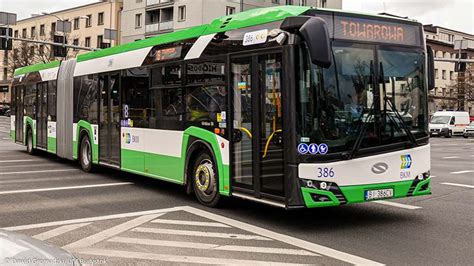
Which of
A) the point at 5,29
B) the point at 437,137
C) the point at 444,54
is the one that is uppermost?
the point at 444,54

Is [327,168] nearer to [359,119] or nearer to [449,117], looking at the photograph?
[359,119]

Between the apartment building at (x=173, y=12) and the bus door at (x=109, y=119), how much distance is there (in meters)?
41.4

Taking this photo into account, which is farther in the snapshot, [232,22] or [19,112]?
[19,112]

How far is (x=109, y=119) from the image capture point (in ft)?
41.9

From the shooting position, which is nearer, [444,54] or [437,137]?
[437,137]

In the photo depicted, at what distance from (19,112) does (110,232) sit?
14.2 meters

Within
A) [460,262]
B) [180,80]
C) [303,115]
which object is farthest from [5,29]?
[460,262]

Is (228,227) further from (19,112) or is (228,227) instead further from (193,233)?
(19,112)

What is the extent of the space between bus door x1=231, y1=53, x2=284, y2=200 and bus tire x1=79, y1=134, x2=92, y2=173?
263 inches

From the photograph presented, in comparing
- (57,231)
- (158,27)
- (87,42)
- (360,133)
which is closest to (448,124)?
(158,27)

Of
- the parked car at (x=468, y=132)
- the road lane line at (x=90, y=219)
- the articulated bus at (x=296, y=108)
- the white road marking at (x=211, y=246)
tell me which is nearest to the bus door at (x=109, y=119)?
→ the articulated bus at (x=296, y=108)

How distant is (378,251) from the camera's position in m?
6.39

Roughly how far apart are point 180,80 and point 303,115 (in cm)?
340

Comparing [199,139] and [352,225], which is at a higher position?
[199,139]
